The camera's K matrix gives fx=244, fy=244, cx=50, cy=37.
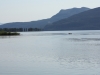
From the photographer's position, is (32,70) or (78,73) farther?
(32,70)

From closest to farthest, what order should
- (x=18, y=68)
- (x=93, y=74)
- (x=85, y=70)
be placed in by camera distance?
(x=93, y=74)
(x=85, y=70)
(x=18, y=68)

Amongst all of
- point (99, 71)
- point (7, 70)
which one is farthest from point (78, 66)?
point (7, 70)

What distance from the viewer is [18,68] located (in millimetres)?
24062

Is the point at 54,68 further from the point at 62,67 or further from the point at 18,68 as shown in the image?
the point at 18,68

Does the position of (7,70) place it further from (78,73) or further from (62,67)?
(78,73)

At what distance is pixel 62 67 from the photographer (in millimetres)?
24125

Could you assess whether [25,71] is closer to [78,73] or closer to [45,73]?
[45,73]

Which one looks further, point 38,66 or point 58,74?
point 38,66

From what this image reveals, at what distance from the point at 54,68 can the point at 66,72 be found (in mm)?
2430

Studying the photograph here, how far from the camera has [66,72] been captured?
21.6 m

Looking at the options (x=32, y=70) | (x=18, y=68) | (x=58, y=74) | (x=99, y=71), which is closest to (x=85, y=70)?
(x=99, y=71)

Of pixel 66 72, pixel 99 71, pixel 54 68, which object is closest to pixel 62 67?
pixel 54 68

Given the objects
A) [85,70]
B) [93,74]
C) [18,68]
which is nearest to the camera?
[93,74]

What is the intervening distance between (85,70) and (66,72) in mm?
1971
